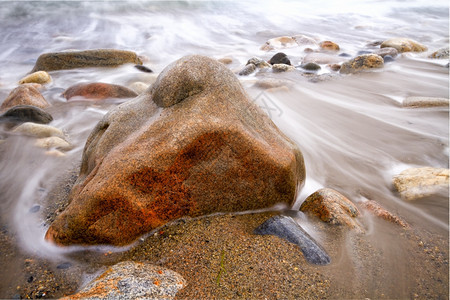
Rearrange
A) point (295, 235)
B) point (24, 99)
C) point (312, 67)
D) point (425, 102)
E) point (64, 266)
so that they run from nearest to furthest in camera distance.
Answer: point (64, 266) < point (295, 235) < point (24, 99) < point (425, 102) < point (312, 67)

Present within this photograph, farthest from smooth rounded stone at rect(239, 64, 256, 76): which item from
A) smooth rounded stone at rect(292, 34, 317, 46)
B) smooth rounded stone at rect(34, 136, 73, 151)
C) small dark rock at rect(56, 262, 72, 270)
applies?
small dark rock at rect(56, 262, 72, 270)

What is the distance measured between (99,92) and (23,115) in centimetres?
144

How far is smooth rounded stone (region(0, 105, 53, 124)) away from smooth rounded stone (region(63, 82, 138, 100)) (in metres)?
1.12

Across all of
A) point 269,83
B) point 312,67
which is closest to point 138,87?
point 269,83

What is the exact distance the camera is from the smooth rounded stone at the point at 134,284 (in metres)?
1.61

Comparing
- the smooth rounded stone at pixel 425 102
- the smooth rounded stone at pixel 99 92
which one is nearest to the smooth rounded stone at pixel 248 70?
the smooth rounded stone at pixel 99 92

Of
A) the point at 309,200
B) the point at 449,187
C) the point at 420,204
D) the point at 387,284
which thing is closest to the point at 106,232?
the point at 309,200

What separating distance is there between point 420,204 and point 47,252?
314 cm

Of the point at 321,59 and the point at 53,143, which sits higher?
the point at 321,59

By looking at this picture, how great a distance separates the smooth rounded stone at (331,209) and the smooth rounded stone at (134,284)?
1.26 meters

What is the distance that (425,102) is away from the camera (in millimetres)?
5305

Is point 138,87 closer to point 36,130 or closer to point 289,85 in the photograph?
point 36,130

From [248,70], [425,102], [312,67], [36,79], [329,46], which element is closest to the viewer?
[425,102]

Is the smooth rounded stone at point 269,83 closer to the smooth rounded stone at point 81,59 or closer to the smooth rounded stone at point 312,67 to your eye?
the smooth rounded stone at point 312,67
